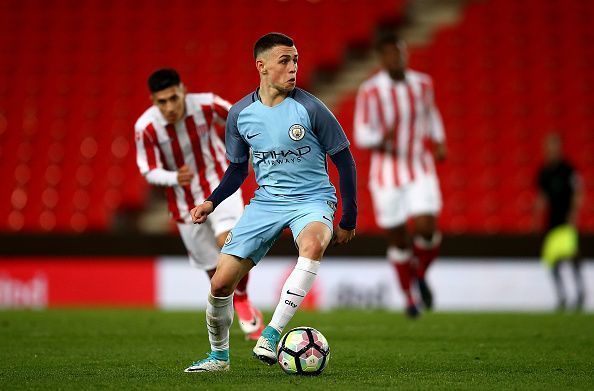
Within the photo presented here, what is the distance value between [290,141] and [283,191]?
0.87 ft

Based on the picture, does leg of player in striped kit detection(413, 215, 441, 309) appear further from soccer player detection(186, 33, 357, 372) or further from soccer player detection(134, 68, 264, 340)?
soccer player detection(186, 33, 357, 372)

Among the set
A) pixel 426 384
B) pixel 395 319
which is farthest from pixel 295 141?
pixel 395 319

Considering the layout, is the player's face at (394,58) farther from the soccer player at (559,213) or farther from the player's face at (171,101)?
the soccer player at (559,213)

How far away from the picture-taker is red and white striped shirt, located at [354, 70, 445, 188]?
30.7 feet

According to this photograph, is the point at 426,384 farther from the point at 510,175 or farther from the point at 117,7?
the point at 117,7

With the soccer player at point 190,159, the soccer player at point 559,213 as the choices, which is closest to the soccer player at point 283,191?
the soccer player at point 190,159

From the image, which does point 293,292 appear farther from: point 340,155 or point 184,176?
point 184,176

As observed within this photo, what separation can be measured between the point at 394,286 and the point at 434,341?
4946mm

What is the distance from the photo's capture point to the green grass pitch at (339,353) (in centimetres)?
477

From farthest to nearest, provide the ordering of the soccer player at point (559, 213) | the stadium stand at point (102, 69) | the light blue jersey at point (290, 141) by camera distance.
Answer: the stadium stand at point (102, 69)
the soccer player at point (559, 213)
the light blue jersey at point (290, 141)

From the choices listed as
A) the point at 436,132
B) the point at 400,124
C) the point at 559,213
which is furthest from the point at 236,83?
the point at 436,132

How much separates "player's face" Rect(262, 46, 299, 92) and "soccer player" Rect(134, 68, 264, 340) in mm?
1699

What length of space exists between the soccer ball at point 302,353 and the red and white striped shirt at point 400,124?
4.52 metres

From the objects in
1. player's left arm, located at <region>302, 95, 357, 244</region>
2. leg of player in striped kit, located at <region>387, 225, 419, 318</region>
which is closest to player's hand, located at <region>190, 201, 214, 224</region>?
player's left arm, located at <region>302, 95, 357, 244</region>
